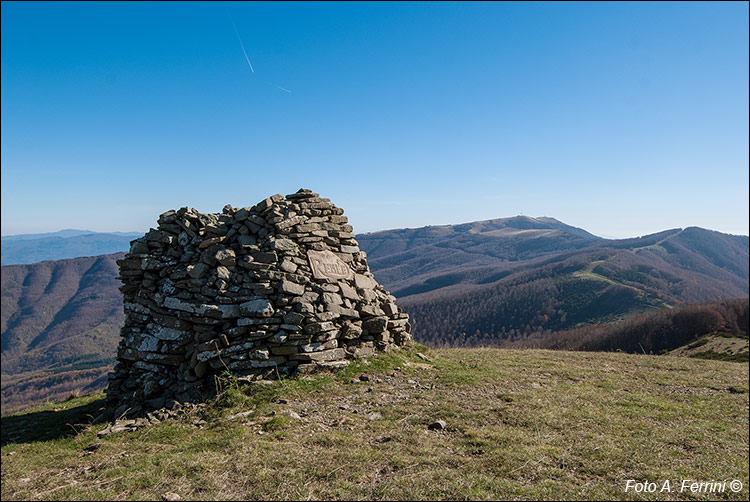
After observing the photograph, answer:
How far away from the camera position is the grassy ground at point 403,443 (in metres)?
5.93

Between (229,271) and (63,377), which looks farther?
(63,377)

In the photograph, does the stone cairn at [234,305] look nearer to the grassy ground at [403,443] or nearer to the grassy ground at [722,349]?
the grassy ground at [403,443]

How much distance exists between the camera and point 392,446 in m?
7.30

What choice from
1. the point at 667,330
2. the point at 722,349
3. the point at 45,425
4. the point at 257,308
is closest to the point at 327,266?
the point at 257,308

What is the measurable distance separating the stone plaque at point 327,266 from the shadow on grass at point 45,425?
6.67m

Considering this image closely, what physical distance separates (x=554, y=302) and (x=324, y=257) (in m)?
138

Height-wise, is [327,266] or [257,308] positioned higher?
[327,266]

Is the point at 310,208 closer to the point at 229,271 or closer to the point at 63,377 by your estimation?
the point at 229,271

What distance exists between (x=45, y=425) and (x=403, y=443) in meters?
9.80

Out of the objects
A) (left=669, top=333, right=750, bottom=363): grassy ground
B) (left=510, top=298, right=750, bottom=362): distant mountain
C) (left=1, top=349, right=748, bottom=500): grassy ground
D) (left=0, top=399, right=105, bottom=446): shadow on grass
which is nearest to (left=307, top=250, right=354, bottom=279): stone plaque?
(left=1, top=349, right=748, bottom=500): grassy ground

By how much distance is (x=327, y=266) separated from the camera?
1262 centimetres

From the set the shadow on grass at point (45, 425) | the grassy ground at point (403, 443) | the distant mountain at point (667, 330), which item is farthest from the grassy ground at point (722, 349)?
the shadow on grass at point (45, 425)

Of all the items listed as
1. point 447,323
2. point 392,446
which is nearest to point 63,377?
point 447,323

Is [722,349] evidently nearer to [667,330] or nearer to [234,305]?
[234,305]
